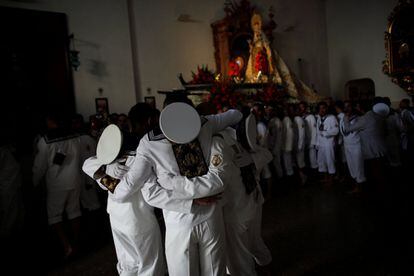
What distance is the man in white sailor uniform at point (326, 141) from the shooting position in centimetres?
568

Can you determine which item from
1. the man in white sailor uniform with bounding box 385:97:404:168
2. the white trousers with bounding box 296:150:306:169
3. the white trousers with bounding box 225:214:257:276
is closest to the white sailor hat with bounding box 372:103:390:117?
the man in white sailor uniform with bounding box 385:97:404:168

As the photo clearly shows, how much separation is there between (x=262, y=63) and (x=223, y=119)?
7201mm

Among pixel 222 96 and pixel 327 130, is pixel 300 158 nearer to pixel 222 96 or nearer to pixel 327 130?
pixel 327 130

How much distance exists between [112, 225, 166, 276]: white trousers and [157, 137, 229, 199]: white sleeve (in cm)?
77

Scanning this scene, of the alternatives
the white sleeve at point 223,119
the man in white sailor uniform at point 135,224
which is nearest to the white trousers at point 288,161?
the white sleeve at point 223,119

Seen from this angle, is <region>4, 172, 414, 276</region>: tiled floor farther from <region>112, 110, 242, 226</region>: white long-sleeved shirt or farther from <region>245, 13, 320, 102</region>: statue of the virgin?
<region>245, 13, 320, 102</region>: statue of the virgin

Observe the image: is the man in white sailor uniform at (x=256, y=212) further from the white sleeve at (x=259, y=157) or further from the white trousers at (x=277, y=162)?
the white trousers at (x=277, y=162)

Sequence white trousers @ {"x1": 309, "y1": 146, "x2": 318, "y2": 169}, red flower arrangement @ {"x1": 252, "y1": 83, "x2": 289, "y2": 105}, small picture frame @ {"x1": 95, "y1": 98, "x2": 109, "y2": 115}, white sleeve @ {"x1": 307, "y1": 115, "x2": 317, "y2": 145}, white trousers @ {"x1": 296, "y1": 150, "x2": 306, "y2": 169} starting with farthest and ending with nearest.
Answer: red flower arrangement @ {"x1": 252, "y1": 83, "x2": 289, "y2": 105}, small picture frame @ {"x1": 95, "y1": 98, "x2": 109, "y2": 115}, white trousers @ {"x1": 309, "y1": 146, "x2": 318, "y2": 169}, white sleeve @ {"x1": 307, "y1": 115, "x2": 317, "y2": 145}, white trousers @ {"x1": 296, "y1": 150, "x2": 306, "y2": 169}

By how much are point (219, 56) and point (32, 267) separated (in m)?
7.39

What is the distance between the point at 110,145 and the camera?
2.11 m

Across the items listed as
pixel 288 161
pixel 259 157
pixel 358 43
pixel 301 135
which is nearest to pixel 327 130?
pixel 301 135

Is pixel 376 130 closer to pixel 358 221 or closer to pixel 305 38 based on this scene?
pixel 358 221

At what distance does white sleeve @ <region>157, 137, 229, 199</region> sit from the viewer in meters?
1.71

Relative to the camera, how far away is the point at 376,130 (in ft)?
15.6
